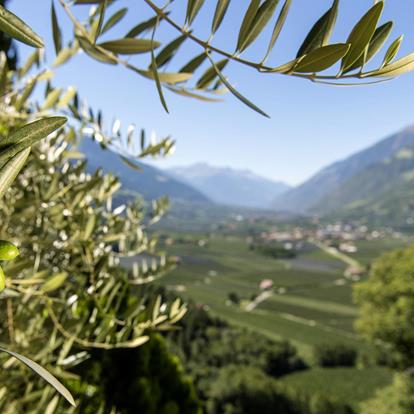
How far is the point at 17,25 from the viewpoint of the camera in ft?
1.45

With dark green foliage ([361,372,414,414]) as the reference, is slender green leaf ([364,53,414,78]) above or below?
above

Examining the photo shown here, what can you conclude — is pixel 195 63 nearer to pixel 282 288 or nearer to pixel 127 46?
pixel 127 46

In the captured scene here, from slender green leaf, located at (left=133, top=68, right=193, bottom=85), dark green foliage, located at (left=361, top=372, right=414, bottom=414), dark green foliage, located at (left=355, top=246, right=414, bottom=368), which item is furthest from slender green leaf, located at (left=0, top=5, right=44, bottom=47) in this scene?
dark green foliage, located at (left=361, top=372, right=414, bottom=414)

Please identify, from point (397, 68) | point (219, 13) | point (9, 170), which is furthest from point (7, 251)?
point (397, 68)

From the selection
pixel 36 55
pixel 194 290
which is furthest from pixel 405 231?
pixel 36 55

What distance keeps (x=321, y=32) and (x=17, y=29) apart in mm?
376

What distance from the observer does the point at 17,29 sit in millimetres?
443

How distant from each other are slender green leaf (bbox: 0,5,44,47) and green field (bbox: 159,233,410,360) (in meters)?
57.8

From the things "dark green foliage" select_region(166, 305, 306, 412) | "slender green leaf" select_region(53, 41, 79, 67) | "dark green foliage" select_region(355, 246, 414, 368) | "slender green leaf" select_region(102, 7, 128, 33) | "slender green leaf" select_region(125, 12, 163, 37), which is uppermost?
"slender green leaf" select_region(53, 41, 79, 67)

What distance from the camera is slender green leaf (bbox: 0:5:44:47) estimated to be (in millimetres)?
435

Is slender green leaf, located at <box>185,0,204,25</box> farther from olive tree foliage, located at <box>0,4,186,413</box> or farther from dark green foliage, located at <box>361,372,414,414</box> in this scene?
dark green foliage, located at <box>361,372,414,414</box>

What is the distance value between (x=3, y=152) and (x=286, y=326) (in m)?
64.2

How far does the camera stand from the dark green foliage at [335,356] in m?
50.2

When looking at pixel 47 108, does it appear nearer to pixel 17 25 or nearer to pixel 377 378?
pixel 17 25
